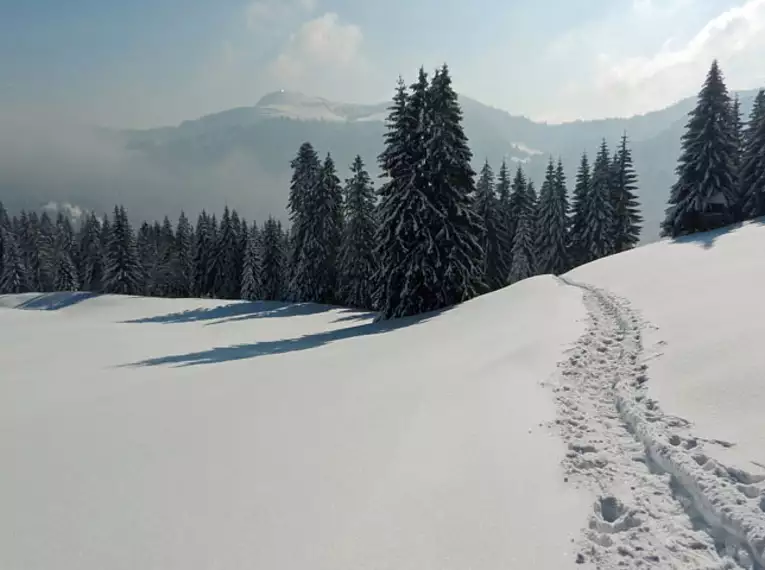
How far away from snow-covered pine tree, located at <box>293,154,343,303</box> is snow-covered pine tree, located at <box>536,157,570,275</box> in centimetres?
2218

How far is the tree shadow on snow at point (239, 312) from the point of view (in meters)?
34.9

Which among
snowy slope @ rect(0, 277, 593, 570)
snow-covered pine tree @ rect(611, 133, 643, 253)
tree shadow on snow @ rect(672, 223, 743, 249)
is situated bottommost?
snowy slope @ rect(0, 277, 593, 570)

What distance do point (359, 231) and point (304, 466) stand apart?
33.9 meters

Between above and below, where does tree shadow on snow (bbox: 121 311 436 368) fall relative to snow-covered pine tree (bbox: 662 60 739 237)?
below

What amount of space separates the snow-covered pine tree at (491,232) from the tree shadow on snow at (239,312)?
17469 millimetres

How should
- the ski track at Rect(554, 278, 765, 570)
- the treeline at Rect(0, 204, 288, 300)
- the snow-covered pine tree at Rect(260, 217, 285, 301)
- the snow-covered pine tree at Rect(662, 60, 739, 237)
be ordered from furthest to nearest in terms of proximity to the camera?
the treeline at Rect(0, 204, 288, 300)
the snow-covered pine tree at Rect(260, 217, 285, 301)
the snow-covered pine tree at Rect(662, 60, 739, 237)
the ski track at Rect(554, 278, 765, 570)

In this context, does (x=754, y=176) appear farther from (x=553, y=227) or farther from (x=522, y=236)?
(x=522, y=236)

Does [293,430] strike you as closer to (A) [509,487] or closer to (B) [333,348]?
(A) [509,487]

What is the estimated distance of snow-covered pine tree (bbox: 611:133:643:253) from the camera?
43.9 m

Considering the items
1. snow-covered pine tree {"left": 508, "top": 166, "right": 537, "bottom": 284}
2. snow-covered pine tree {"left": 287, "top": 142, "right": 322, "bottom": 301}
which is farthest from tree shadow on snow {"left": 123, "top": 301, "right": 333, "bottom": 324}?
snow-covered pine tree {"left": 508, "top": 166, "right": 537, "bottom": 284}

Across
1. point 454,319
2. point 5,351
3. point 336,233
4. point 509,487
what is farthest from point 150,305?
point 509,487

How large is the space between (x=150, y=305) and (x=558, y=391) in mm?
42517

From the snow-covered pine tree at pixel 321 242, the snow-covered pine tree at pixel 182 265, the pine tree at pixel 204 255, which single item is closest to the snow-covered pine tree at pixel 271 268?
the pine tree at pixel 204 255

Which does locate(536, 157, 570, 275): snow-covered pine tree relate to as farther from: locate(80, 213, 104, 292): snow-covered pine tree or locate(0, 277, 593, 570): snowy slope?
locate(80, 213, 104, 292): snow-covered pine tree
